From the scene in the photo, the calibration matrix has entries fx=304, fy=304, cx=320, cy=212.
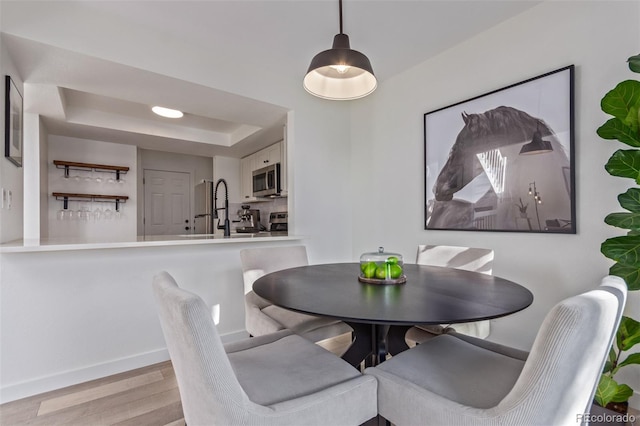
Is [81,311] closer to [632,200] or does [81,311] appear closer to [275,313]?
[275,313]

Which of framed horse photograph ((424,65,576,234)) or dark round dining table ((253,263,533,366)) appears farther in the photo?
framed horse photograph ((424,65,576,234))

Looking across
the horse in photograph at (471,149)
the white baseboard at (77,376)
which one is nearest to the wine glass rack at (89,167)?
the white baseboard at (77,376)

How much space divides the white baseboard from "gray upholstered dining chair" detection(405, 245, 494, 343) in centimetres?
187

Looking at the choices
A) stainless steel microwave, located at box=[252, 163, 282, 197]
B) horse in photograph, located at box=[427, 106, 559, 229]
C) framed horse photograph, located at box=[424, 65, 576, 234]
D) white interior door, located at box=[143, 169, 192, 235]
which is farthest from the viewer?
white interior door, located at box=[143, 169, 192, 235]

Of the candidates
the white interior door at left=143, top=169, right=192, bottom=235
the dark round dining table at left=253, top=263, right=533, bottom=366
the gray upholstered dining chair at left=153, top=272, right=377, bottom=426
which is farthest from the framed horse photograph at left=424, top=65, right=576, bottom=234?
the white interior door at left=143, top=169, right=192, bottom=235

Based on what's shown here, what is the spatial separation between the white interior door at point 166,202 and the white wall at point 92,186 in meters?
0.68

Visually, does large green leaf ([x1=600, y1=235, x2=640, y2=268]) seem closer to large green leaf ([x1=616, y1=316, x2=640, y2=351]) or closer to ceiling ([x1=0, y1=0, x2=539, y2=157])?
large green leaf ([x1=616, y1=316, x2=640, y2=351])

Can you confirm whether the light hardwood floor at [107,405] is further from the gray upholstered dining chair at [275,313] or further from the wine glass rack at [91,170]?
the wine glass rack at [91,170]

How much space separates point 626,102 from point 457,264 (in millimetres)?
1182

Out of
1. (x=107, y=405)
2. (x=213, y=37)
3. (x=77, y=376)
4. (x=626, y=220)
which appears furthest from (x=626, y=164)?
(x=77, y=376)

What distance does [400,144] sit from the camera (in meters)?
3.03

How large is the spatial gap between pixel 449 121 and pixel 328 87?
1293 mm

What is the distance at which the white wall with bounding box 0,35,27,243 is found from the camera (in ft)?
5.95

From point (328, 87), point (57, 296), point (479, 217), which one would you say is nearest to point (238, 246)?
point (57, 296)
